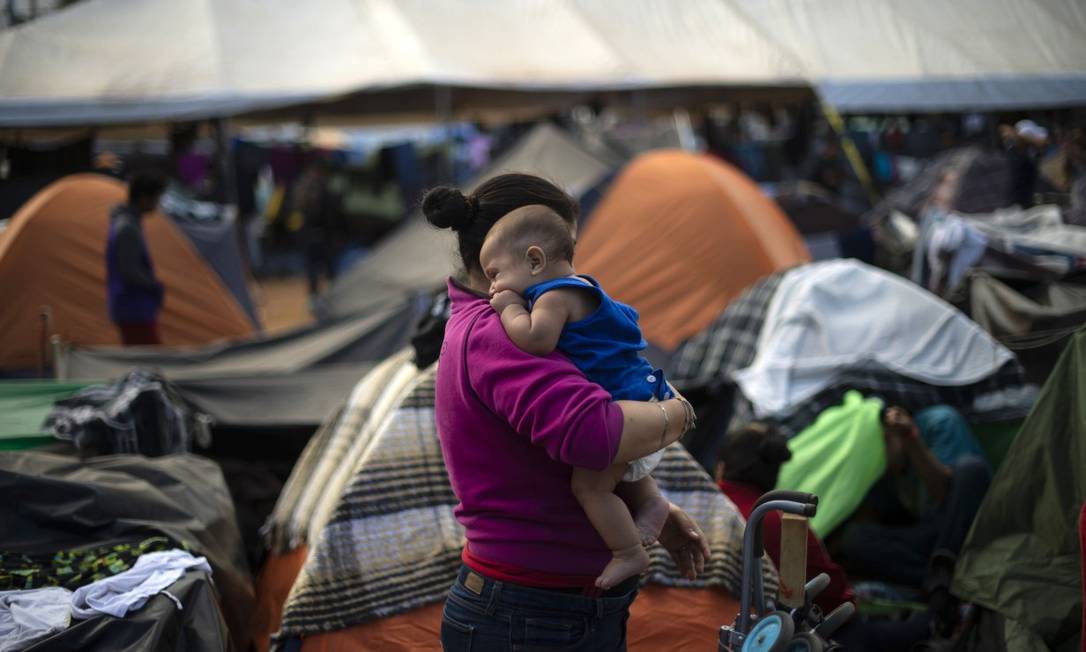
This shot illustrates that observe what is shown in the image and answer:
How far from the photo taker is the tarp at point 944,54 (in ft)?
29.2

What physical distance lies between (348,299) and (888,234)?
4439 mm

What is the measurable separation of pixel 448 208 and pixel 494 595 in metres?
0.66

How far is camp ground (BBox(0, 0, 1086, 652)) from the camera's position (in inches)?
115

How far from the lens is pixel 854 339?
180 inches

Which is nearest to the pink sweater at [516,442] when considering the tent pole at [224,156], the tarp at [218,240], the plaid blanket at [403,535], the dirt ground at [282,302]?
the plaid blanket at [403,535]

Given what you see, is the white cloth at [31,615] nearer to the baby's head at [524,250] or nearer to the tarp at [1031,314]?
the baby's head at [524,250]

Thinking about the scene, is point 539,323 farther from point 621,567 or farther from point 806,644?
point 806,644

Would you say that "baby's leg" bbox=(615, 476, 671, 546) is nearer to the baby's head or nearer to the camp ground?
the camp ground

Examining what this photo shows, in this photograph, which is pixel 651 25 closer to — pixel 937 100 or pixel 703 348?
pixel 937 100

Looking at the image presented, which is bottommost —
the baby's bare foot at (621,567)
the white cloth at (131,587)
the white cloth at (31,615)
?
the white cloth at (131,587)

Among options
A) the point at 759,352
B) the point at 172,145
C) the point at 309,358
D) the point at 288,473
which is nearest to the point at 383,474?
the point at 288,473

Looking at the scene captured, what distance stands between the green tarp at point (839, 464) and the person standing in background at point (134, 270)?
4425 mm

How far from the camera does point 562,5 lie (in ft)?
35.2

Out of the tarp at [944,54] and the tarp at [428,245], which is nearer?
the tarp at [428,245]
